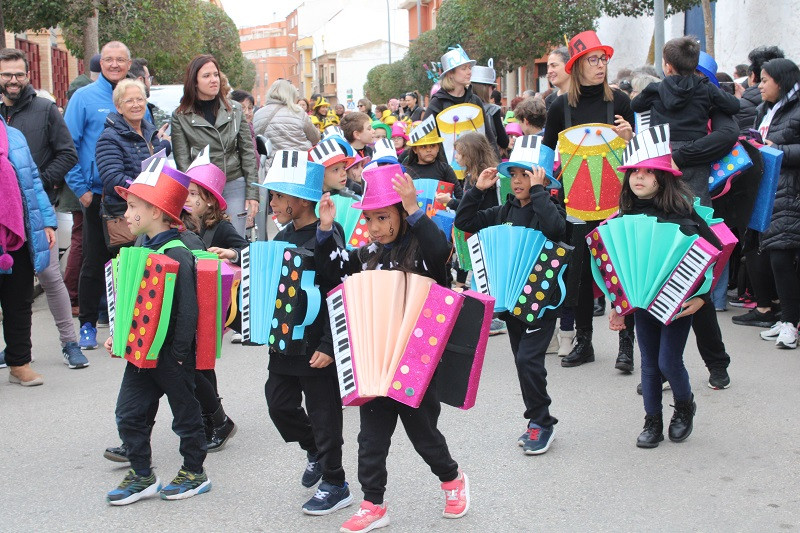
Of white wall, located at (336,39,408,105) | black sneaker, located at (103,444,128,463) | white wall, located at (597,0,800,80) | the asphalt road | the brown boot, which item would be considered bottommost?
the asphalt road

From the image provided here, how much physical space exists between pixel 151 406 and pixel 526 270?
2.11m

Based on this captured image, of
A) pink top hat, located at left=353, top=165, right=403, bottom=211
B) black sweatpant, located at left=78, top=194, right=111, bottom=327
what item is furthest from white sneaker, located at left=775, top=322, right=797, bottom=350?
black sweatpant, located at left=78, top=194, right=111, bottom=327

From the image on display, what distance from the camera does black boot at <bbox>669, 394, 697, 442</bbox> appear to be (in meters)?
5.62

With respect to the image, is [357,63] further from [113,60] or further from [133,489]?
[133,489]

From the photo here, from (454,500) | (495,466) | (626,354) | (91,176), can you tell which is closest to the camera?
(454,500)

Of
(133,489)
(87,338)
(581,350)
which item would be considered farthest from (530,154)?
(87,338)

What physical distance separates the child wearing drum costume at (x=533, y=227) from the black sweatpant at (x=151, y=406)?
5.81 ft

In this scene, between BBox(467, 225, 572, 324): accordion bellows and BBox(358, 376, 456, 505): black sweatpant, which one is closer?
BBox(358, 376, 456, 505): black sweatpant

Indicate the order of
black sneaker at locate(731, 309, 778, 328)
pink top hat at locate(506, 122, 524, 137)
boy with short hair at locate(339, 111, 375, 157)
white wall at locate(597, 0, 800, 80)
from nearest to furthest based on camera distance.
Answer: black sneaker at locate(731, 309, 778, 328), boy with short hair at locate(339, 111, 375, 157), pink top hat at locate(506, 122, 524, 137), white wall at locate(597, 0, 800, 80)

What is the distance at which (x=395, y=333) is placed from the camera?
4211 mm

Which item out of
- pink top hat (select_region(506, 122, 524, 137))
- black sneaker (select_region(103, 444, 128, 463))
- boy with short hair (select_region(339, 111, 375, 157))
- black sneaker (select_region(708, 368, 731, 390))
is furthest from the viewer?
pink top hat (select_region(506, 122, 524, 137))

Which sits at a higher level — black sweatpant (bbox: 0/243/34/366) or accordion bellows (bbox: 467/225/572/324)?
accordion bellows (bbox: 467/225/572/324)

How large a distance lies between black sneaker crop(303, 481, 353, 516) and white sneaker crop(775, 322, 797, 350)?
4.42 metres

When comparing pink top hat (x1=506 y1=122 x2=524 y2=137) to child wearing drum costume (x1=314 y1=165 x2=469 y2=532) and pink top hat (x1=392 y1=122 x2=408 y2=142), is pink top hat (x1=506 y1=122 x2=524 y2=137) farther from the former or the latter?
child wearing drum costume (x1=314 y1=165 x2=469 y2=532)
